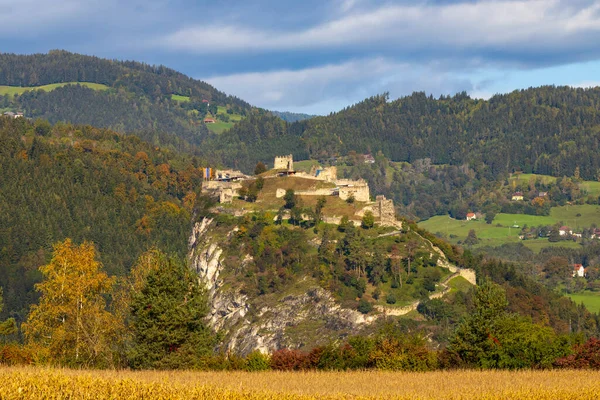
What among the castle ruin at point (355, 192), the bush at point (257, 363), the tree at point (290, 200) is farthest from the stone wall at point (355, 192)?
Result: the bush at point (257, 363)

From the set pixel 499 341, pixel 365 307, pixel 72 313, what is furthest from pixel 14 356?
pixel 365 307

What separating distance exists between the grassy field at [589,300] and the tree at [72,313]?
374ft

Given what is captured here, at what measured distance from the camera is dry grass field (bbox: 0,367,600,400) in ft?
133

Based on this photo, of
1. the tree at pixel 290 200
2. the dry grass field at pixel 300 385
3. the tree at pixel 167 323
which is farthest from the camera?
the tree at pixel 290 200

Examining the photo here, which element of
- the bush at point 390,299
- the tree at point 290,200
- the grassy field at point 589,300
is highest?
the tree at point 290,200

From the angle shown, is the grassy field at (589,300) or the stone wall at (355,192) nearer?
the stone wall at (355,192)

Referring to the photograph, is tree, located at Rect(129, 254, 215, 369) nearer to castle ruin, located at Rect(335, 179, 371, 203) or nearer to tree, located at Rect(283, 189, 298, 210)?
tree, located at Rect(283, 189, 298, 210)

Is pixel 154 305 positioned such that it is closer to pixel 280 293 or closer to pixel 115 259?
pixel 280 293

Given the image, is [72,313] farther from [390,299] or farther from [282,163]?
[282,163]

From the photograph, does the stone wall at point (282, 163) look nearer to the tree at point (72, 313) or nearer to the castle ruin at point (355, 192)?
the castle ruin at point (355, 192)

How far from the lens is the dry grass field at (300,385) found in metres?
40.4

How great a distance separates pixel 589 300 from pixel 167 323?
134863 millimetres

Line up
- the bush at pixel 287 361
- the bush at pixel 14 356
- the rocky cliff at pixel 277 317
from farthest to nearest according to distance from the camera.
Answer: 1. the rocky cliff at pixel 277 317
2. the bush at pixel 287 361
3. the bush at pixel 14 356

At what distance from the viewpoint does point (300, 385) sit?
4966cm
